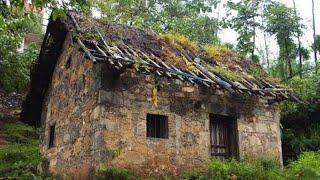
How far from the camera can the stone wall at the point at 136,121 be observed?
9.27 meters

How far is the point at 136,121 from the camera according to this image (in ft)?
31.4

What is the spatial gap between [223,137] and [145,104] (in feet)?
8.42

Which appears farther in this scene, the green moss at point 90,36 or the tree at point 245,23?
the tree at point 245,23

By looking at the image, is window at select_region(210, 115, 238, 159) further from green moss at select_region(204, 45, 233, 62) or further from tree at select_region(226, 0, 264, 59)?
tree at select_region(226, 0, 264, 59)

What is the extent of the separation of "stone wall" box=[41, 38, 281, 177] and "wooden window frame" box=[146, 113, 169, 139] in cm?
12

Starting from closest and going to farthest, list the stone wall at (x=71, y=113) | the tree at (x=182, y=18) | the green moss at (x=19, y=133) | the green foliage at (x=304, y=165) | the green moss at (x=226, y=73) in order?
the green foliage at (x=304, y=165) → the stone wall at (x=71, y=113) → the green moss at (x=226, y=73) → the green moss at (x=19, y=133) → the tree at (x=182, y=18)

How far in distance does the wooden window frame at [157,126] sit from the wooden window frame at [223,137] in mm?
1462

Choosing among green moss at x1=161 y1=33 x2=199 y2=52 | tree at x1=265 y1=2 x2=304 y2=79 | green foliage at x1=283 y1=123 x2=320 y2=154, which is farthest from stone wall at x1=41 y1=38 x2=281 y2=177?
tree at x1=265 y1=2 x2=304 y2=79

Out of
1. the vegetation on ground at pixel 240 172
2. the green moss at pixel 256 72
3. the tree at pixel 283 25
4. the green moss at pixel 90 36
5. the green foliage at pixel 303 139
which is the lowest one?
the vegetation on ground at pixel 240 172

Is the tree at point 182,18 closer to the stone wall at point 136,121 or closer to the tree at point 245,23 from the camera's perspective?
the tree at point 245,23

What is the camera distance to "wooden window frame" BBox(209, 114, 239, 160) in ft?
35.6

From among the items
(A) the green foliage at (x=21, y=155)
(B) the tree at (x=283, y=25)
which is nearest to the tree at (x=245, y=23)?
(B) the tree at (x=283, y=25)

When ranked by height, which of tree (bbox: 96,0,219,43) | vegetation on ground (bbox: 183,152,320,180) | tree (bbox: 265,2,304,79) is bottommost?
vegetation on ground (bbox: 183,152,320,180)

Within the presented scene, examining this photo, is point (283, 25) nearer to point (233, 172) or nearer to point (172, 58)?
point (172, 58)
